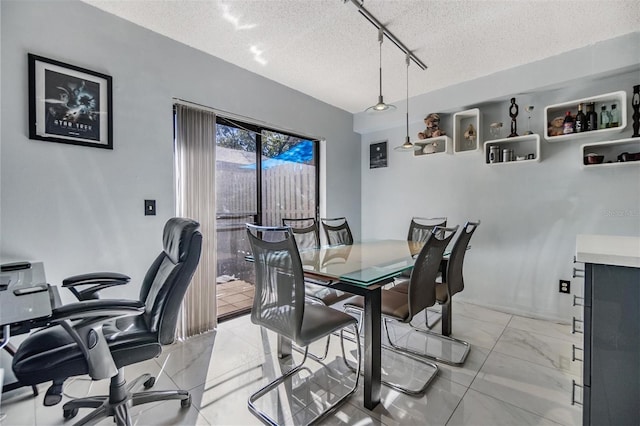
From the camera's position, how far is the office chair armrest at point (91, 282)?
1.63m

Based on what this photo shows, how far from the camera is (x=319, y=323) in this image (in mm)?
1629

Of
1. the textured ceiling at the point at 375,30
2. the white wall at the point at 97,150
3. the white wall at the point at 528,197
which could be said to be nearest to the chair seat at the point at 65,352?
the white wall at the point at 97,150

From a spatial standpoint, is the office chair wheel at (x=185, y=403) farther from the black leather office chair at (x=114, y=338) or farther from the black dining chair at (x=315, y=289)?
the black dining chair at (x=315, y=289)

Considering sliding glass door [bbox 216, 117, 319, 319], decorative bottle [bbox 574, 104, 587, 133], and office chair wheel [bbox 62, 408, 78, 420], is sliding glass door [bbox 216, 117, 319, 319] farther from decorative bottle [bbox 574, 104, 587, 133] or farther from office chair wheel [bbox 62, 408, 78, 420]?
decorative bottle [bbox 574, 104, 587, 133]

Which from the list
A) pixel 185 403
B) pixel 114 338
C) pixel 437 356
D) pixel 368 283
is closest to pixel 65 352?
pixel 114 338

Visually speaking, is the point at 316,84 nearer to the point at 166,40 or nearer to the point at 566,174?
the point at 166,40

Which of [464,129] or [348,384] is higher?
[464,129]

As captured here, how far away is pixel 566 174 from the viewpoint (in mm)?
2746

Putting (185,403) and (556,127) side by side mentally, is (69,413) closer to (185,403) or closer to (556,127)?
(185,403)

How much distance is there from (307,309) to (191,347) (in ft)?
3.88

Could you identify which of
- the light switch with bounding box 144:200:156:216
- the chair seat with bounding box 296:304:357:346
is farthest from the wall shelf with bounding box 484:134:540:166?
the light switch with bounding box 144:200:156:216

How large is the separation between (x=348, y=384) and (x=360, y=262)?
79cm

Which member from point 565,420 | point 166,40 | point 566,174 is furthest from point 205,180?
point 566,174

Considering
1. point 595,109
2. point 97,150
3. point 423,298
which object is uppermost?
point 595,109
